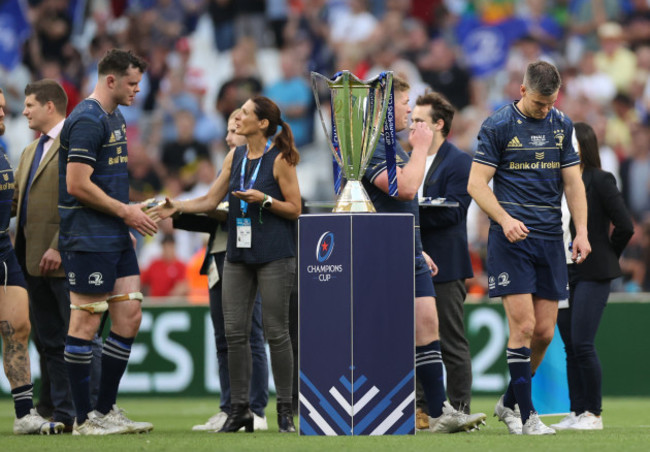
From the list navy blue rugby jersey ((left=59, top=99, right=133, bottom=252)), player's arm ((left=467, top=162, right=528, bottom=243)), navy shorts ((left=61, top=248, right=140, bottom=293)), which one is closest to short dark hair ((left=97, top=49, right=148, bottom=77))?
navy blue rugby jersey ((left=59, top=99, right=133, bottom=252))

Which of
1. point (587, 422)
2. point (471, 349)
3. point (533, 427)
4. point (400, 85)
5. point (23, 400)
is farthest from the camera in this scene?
point (471, 349)

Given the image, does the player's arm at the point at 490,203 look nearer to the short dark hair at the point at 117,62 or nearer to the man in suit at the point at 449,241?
the man in suit at the point at 449,241

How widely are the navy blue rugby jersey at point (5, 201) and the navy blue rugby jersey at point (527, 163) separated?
3.29 meters

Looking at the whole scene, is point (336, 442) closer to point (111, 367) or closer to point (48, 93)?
point (111, 367)

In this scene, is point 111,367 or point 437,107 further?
point 437,107

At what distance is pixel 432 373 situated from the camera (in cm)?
743

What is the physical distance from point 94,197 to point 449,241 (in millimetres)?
2774

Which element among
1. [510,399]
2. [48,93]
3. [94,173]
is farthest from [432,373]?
[48,93]

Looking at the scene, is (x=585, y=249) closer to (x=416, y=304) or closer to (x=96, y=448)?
(x=416, y=304)

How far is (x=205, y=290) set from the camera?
14125mm

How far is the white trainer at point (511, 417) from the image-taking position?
732 cm

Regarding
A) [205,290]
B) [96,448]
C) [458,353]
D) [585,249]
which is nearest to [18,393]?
[96,448]

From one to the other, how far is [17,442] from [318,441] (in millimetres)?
1925

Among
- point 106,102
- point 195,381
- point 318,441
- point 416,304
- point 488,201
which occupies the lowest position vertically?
point 195,381
